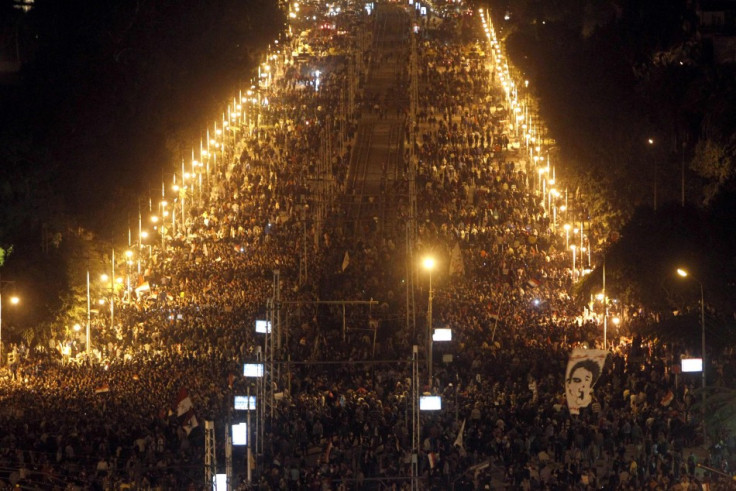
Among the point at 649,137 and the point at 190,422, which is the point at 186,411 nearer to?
the point at 190,422

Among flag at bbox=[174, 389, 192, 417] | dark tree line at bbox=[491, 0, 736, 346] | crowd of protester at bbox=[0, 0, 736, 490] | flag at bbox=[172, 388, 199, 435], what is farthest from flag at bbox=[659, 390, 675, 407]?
flag at bbox=[174, 389, 192, 417]

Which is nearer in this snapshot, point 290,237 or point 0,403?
point 0,403

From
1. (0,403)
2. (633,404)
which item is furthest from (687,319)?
(0,403)

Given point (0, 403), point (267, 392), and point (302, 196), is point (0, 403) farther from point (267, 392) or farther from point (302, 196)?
point (302, 196)

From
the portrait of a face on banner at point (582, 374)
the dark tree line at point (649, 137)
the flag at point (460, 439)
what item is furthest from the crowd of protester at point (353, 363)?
the dark tree line at point (649, 137)

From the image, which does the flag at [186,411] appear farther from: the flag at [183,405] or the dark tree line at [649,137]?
the dark tree line at [649,137]
